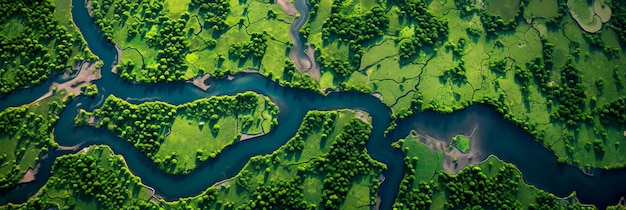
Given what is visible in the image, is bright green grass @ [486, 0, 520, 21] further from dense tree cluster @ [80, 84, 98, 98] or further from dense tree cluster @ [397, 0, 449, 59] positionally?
dense tree cluster @ [80, 84, 98, 98]

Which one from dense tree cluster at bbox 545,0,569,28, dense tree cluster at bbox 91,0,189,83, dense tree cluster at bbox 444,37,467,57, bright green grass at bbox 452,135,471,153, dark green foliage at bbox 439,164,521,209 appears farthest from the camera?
dense tree cluster at bbox 545,0,569,28

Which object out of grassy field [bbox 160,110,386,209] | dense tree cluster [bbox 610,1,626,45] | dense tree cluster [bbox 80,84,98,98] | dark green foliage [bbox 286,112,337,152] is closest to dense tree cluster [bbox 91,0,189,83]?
dense tree cluster [bbox 80,84,98,98]

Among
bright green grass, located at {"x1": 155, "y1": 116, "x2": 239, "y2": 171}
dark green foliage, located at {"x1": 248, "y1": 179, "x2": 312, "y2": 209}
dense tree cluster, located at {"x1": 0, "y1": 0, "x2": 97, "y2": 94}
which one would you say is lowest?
dark green foliage, located at {"x1": 248, "y1": 179, "x2": 312, "y2": 209}

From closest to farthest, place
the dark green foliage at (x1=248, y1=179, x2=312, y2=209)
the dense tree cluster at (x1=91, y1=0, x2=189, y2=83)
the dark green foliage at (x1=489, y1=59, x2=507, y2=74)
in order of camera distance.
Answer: the dark green foliage at (x1=248, y1=179, x2=312, y2=209) < the dense tree cluster at (x1=91, y1=0, x2=189, y2=83) < the dark green foliage at (x1=489, y1=59, x2=507, y2=74)

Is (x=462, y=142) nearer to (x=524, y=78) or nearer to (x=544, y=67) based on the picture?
(x=524, y=78)

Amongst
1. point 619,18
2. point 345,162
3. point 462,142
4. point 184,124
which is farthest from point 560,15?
point 184,124

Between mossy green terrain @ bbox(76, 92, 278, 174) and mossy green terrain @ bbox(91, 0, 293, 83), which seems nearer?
mossy green terrain @ bbox(76, 92, 278, 174)
